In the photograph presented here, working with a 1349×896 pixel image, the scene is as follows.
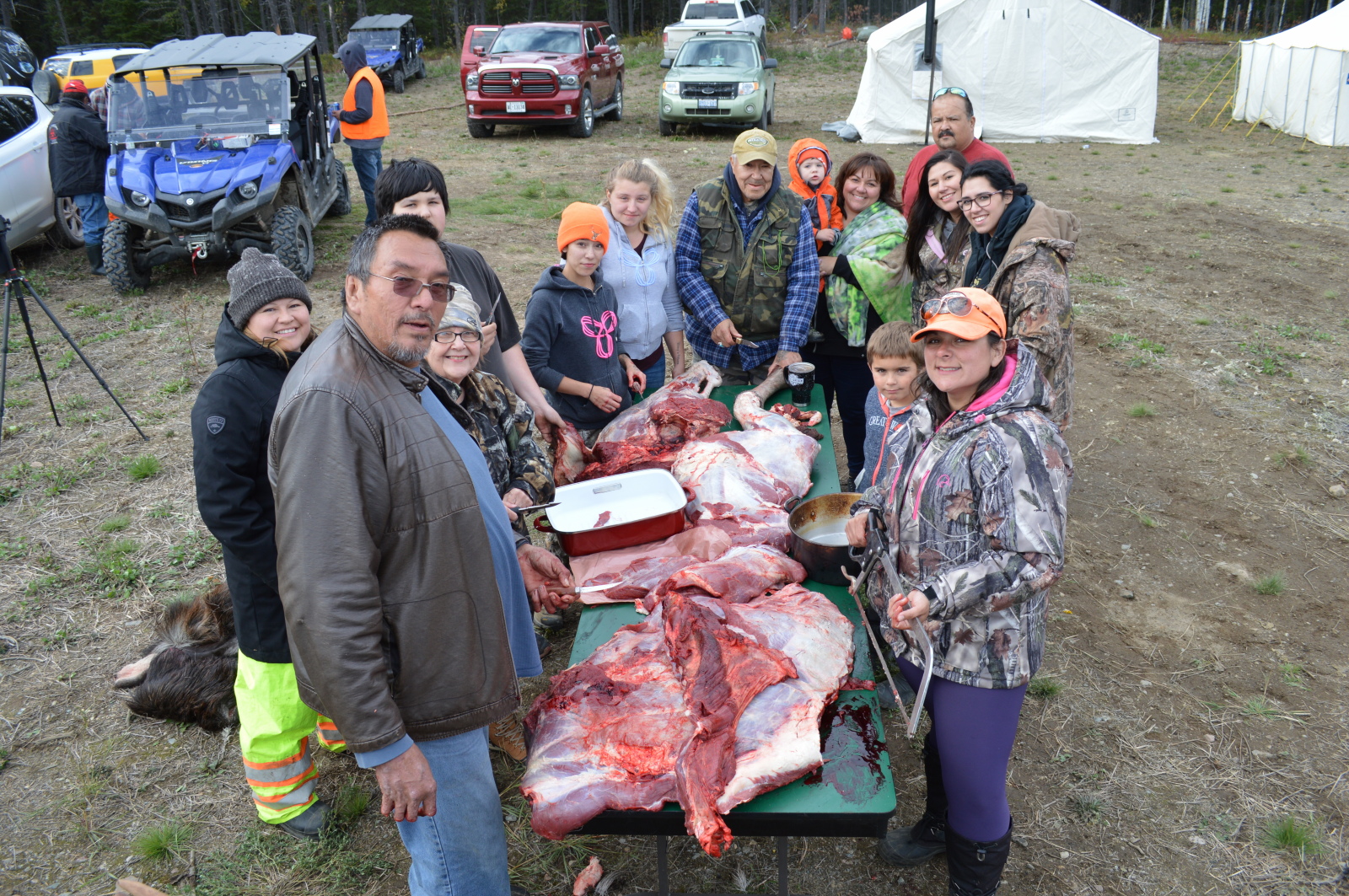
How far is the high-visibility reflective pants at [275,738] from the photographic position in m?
3.02

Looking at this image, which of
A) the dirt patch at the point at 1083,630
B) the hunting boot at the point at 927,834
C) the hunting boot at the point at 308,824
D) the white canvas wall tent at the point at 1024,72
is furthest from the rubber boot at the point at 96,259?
the white canvas wall tent at the point at 1024,72

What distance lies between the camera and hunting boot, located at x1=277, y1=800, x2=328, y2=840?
321cm

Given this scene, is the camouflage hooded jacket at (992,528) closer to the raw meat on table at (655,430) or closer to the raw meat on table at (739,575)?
the raw meat on table at (739,575)

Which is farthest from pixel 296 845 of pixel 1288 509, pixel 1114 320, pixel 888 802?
pixel 1114 320

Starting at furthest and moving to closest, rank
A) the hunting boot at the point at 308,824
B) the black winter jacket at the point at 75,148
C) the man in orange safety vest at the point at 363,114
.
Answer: the man in orange safety vest at the point at 363,114 → the black winter jacket at the point at 75,148 → the hunting boot at the point at 308,824

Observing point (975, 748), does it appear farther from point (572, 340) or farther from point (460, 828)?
point (572, 340)

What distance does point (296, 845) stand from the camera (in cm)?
319

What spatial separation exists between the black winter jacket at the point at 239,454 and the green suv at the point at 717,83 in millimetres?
15058

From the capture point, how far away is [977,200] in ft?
12.2

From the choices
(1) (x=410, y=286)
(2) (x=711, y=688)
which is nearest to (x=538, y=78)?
(1) (x=410, y=286)

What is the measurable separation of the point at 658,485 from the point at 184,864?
2.29 m

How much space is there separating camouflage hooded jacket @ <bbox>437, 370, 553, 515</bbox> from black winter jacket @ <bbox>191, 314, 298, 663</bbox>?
69cm

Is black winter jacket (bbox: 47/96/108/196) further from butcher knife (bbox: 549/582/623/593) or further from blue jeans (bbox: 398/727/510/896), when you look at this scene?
blue jeans (bbox: 398/727/510/896)

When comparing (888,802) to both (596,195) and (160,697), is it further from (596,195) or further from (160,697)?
(596,195)
